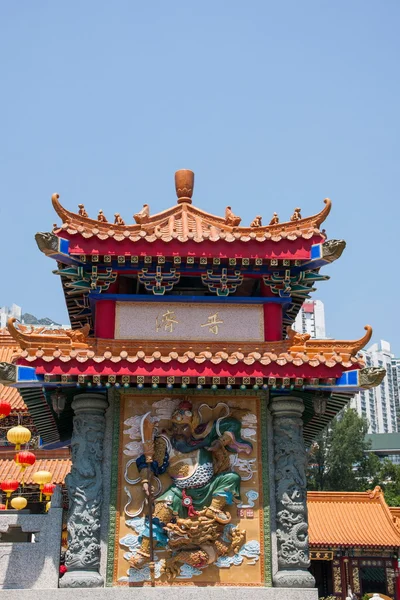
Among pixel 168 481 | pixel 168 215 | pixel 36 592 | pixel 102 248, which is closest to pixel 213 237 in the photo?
pixel 102 248

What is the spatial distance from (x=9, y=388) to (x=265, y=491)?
21986mm

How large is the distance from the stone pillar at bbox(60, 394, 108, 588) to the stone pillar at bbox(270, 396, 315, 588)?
3.19 meters

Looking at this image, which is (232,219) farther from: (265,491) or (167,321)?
(265,491)

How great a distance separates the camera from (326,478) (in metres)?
60.6

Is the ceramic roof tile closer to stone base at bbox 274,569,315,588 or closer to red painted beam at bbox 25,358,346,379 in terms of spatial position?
red painted beam at bbox 25,358,346,379

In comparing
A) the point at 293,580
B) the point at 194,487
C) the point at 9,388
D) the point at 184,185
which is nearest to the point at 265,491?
the point at 194,487

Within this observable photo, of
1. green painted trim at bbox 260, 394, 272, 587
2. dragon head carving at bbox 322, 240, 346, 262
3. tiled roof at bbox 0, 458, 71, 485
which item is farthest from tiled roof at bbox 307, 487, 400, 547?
dragon head carving at bbox 322, 240, 346, 262

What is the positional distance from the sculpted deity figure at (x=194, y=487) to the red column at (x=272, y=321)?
1867mm

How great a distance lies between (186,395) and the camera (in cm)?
1394

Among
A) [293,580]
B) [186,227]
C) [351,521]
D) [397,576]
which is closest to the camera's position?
[293,580]

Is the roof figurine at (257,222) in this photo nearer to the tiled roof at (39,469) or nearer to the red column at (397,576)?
the tiled roof at (39,469)

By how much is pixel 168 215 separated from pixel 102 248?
140 inches

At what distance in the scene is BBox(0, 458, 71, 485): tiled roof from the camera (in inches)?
1145

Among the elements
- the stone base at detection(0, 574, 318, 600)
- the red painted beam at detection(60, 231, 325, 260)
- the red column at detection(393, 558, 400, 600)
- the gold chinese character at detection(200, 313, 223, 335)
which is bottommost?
the red column at detection(393, 558, 400, 600)
